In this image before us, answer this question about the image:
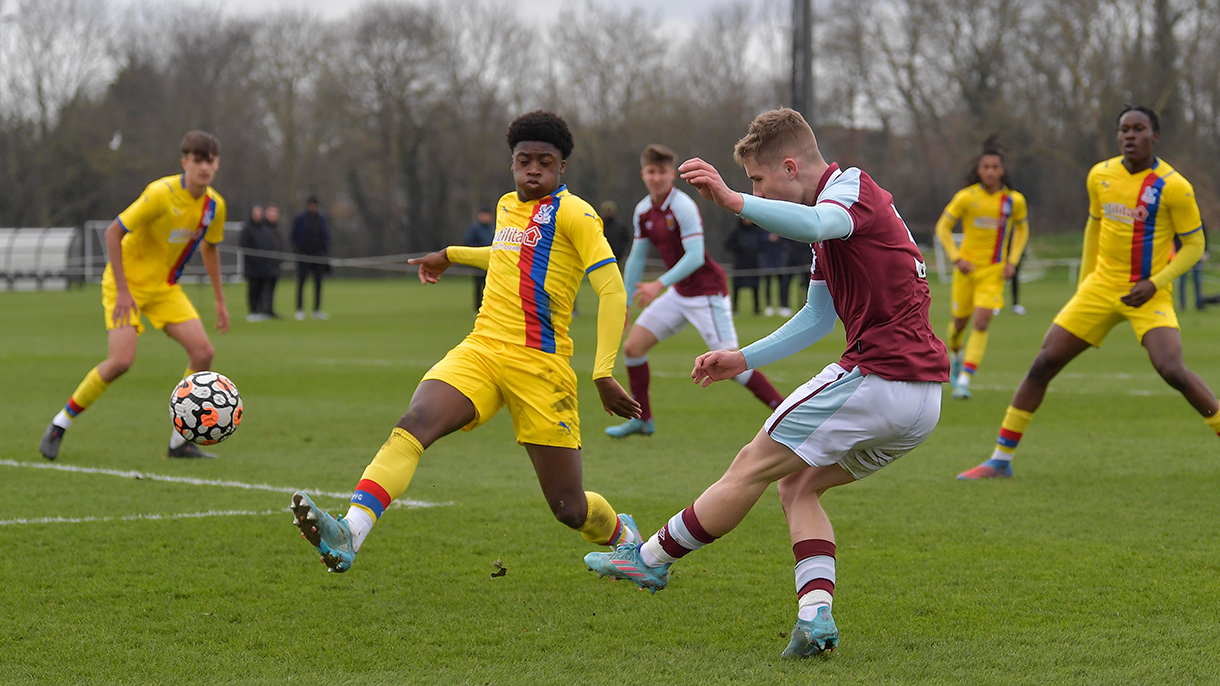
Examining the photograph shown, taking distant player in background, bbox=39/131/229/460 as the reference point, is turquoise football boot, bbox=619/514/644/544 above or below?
below

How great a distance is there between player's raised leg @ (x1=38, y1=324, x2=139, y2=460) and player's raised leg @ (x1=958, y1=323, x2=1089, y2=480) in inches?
216

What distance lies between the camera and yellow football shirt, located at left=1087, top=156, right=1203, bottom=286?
706 cm

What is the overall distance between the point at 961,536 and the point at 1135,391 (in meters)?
6.71

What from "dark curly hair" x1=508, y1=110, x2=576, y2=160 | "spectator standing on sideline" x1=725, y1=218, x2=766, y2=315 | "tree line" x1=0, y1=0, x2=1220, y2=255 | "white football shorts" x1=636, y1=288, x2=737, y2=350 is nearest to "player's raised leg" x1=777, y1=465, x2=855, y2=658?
"dark curly hair" x1=508, y1=110, x2=576, y2=160

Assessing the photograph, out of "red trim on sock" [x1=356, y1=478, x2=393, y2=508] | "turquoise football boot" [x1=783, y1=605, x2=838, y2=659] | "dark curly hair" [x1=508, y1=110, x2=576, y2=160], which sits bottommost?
"turquoise football boot" [x1=783, y1=605, x2=838, y2=659]

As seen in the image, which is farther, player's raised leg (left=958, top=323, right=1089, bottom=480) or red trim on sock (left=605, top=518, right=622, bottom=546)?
player's raised leg (left=958, top=323, right=1089, bottom=480)

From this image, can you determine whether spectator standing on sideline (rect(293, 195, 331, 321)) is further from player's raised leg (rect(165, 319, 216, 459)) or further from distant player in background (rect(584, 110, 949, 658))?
distant player in background (rect(584, 110, 949, 658))

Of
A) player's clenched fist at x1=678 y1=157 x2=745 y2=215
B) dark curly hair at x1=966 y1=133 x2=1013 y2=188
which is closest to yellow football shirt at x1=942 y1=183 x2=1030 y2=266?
dark curly hair at x1=966 y1=133 x2=1013 y2=188

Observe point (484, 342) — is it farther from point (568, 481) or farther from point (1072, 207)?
point (1072, 207)

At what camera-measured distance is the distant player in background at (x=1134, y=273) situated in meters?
6.93

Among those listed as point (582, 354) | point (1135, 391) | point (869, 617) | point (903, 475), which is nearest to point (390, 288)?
point (582, 354)

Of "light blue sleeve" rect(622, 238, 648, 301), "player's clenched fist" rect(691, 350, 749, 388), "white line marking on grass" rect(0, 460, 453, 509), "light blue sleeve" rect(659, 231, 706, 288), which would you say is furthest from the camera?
"light blue sleeve" rect(622, 238, 648, 301)

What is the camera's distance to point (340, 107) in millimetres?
49812

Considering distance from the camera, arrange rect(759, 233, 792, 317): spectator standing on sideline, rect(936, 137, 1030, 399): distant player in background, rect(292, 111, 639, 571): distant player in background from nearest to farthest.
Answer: rect(292, 111, 639, 571): distant player in background → rect(936, 137, 1030, 399): distant player in background → rect(759, 233, 792, 317): spectator standing on sideline
